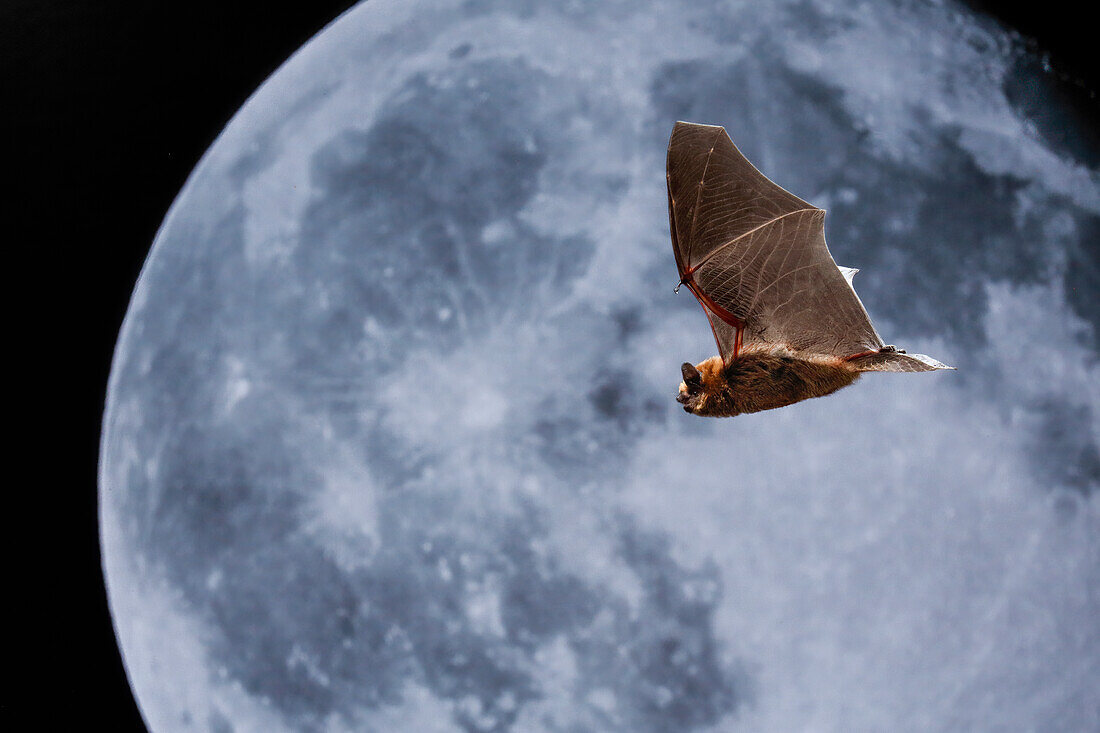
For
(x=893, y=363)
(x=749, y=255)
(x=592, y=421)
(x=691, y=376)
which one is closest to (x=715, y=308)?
(x=749, y=255)

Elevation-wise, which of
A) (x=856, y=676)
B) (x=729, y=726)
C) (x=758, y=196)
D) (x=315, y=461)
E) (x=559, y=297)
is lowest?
(x=729, y=726)

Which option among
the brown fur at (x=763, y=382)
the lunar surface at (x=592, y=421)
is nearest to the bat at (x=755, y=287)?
the brown fur at (x=763, y=382)

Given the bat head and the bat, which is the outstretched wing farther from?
the bat head

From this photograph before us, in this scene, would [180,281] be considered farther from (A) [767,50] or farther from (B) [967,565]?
(B) [967,565]

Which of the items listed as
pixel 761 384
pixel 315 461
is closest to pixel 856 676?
pixel 761 384

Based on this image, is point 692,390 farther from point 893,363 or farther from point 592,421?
point 592,421

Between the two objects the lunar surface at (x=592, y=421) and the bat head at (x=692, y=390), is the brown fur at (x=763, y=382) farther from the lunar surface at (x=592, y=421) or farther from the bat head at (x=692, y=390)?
the lunar surface at (x=592, y=421)
